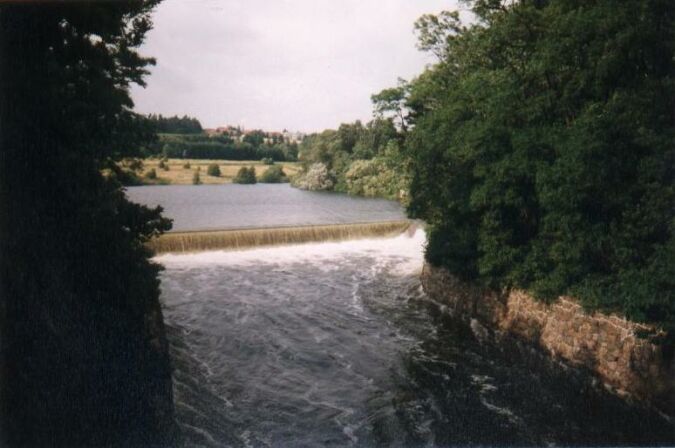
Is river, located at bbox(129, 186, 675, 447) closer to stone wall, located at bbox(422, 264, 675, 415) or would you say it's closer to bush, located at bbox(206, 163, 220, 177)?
stone wall, located at bbox(422, 264, 675, 415)

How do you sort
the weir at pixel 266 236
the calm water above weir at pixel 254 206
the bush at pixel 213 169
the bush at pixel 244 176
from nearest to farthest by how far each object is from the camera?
1. the weir at pixel 266 236
2. the calm water above weir at pixel 254 206
3. the bush at pixel 213 169
4. the bush at pixel 244 176

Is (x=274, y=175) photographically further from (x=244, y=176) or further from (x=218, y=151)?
(x=218, y=151)

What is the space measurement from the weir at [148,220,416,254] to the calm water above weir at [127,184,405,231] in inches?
225

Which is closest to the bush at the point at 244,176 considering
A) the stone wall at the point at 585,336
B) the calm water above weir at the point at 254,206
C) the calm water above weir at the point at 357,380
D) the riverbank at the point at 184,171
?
the riverbank at the point at 184,171

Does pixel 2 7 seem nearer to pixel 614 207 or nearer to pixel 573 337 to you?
pixel 614 207

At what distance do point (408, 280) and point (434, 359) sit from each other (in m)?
7.80

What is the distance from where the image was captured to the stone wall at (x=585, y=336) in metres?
8.93

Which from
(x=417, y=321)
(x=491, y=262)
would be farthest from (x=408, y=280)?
(x=491, y=262)

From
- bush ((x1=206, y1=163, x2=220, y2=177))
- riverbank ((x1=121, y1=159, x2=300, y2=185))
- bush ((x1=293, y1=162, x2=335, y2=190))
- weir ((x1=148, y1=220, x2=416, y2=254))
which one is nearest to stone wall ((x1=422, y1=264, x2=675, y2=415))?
weir ((x1=148, y1=220, x2=416, y2=254))

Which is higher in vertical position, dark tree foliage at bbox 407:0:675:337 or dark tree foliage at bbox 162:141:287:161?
dark tree foliage at bbox 162:141:287:161

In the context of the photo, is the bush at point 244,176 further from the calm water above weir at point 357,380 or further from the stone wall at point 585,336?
the stone wall at point 585,336

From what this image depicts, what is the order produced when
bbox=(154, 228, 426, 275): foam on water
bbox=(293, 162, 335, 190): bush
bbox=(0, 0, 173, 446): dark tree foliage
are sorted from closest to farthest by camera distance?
bbox=(0, 0, 173, 446): dark tree foliage → bbox=(154, 228, 426, 275): foam on water → bbox=(293, 162, 335, 190): bush

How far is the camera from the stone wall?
29.3ft

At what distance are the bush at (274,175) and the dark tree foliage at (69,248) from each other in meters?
56.1
